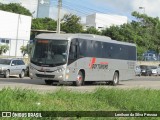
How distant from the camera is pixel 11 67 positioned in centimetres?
3797

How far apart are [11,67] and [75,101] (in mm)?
24381

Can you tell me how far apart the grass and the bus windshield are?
8356 mm

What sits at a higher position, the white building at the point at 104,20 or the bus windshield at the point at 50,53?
the white building at the point at 104,20

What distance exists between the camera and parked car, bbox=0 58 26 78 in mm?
37125

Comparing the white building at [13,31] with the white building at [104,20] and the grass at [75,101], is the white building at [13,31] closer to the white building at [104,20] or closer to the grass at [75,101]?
the grass at [75,101]

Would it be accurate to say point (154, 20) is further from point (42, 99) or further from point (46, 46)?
point (42, 99)

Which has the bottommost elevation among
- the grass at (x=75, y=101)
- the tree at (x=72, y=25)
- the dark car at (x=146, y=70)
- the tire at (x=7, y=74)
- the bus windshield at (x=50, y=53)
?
the dark car at (x=146, y=70)

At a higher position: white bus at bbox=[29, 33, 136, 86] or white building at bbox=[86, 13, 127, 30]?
white building at bbox=[86, 13, 127, 30]

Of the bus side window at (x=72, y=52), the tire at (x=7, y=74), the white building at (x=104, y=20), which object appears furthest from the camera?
the white building at (x=104, y=20)

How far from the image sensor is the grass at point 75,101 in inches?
454

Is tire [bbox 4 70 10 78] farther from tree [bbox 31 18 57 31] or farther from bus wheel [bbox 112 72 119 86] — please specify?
tree [bbox 31 18 57 31]

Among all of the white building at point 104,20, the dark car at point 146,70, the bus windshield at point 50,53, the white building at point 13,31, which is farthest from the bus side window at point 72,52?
the white building at point 104,20

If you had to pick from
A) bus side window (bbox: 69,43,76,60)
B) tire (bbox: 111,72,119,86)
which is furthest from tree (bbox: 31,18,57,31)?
bus side window (bbox: 69,43,76,60)

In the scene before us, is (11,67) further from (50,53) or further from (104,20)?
(104,20)
